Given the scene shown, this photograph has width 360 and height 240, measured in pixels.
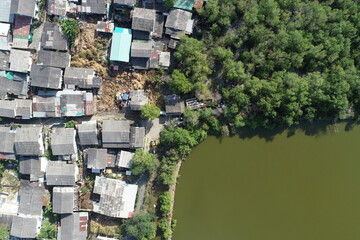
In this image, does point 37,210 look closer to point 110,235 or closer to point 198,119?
point 110,235

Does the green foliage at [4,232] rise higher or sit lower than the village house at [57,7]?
lower

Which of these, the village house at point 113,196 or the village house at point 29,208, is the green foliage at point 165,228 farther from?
the village house at point 29,208

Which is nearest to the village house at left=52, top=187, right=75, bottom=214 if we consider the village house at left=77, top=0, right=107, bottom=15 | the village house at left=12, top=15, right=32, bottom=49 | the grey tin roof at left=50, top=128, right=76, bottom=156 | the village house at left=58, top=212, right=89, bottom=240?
the village house at left=58, top=212, right=89, bottom=240

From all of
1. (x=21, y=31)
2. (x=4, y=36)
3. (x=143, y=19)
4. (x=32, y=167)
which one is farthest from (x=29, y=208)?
(x=143, y=19)

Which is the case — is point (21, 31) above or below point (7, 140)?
above

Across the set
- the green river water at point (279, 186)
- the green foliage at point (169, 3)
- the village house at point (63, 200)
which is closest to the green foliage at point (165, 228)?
the green river water at point (279, 186)

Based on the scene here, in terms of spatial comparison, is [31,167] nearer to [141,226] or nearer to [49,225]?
[49,225]

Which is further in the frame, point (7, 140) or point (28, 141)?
point (7, 140)
